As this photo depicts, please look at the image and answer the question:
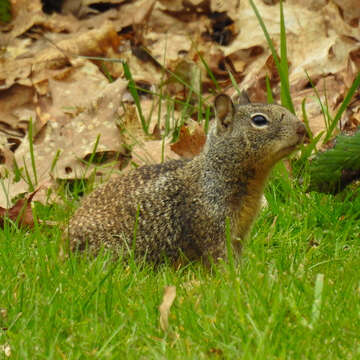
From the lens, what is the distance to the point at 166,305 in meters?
3.63

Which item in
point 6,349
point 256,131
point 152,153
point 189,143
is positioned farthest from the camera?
point 152,153

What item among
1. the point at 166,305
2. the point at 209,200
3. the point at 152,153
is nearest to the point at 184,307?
the point at 166,305

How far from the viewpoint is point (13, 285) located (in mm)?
4070

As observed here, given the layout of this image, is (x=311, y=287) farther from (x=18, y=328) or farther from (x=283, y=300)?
(x=18, y=328)

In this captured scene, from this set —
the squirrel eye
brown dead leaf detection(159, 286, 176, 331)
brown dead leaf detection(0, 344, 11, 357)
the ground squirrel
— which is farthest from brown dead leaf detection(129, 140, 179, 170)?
brown dead leaf detection(0, 344, 11, 357)

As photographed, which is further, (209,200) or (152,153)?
(152,153)

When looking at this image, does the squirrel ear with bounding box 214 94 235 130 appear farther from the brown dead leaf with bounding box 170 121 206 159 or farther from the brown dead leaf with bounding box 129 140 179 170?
the brown dead leaf with bounding box 129 140 179 170

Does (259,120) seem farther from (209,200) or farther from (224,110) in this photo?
(209,200)

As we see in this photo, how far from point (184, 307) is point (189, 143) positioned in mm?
2638

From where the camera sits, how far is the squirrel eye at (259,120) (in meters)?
4.86

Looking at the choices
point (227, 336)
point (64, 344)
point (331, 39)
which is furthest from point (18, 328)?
point (331, 39)

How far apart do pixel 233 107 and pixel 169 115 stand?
1875 mm

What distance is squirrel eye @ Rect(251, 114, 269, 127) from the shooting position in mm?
4855

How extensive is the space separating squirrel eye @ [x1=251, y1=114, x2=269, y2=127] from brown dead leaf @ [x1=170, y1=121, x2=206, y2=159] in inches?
48.4
